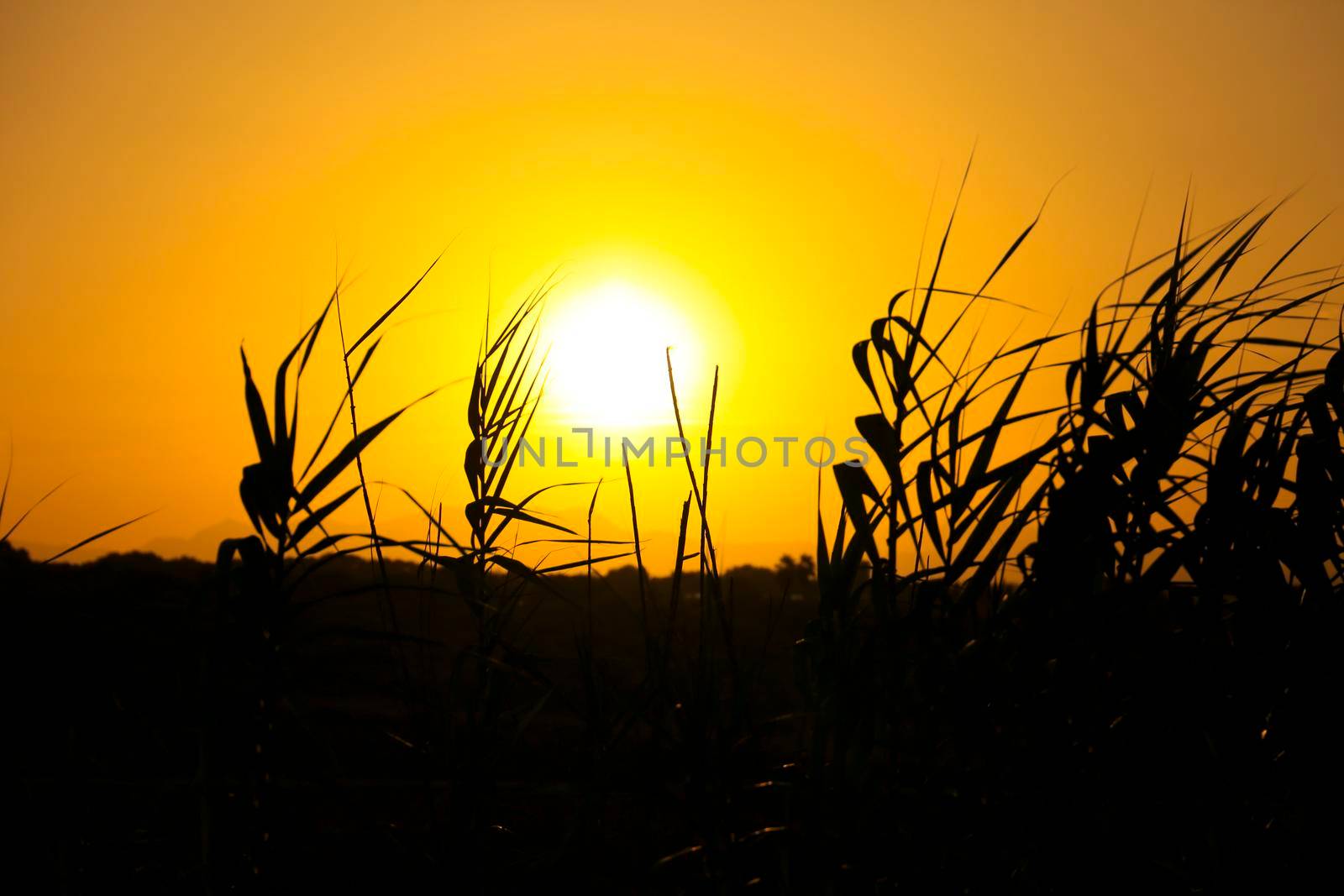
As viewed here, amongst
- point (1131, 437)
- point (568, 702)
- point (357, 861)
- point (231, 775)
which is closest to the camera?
point (231, 775)

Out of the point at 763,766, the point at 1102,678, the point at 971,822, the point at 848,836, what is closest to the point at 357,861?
the point at 763,766

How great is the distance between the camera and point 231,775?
1.43 metres

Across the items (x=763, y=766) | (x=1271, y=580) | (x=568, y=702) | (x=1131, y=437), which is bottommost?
(x=763, y=766)

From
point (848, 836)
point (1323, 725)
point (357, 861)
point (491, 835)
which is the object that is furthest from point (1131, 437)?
point (357, 861)

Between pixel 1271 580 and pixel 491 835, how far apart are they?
1401 mm

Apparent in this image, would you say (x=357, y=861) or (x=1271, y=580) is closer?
(x=1271, y=580)

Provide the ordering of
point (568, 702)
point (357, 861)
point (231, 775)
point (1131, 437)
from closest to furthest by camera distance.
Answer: point (231, 775) < point (1131, 437) < point (568, 702) < point (357, 861)

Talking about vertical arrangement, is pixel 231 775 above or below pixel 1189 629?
below

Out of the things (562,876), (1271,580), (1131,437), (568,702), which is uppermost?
Result: (1131,437)

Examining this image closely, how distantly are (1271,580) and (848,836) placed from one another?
79cm

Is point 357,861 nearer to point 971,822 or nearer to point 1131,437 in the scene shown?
point 971,822

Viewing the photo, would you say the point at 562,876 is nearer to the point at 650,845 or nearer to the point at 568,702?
the point at 650,845

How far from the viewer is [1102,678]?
164 cm

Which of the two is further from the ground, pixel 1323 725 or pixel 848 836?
pixel 1323 725
